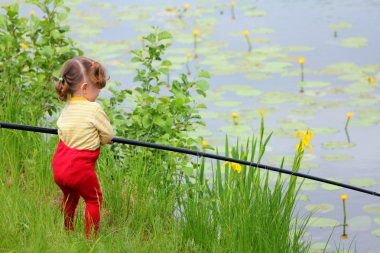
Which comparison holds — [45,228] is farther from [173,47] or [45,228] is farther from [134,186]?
[173,47]

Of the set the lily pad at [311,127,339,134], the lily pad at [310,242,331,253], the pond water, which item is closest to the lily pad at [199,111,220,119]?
the pond water

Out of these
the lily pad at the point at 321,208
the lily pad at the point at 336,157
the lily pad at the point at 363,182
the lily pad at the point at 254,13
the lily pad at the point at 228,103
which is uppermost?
the lily pad at the point at 254,13

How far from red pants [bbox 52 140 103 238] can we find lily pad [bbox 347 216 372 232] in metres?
1.94

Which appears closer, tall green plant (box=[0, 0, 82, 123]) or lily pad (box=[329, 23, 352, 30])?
tall green plant (box=[0, 0, 82, 123])

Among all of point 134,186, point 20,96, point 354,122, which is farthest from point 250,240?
point 354,122

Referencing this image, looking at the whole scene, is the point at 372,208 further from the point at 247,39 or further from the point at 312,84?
the point at 247,39

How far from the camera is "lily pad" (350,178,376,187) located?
533 centimetres

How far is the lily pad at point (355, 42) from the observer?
25.3 ft

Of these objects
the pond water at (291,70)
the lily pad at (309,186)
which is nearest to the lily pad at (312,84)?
the pond water at (291,70)

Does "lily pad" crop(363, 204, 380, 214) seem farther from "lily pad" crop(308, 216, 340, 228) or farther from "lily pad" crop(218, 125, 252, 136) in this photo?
"lily pad" crop(218, 125, 252, 136)

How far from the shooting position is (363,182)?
17.5ft

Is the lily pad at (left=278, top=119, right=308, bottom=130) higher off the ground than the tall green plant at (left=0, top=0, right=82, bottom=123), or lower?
lower

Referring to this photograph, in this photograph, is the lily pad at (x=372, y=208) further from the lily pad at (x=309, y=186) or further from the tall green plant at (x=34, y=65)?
the tall green plant at (x=34, y=65)

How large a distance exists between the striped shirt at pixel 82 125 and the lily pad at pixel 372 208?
2258mm
